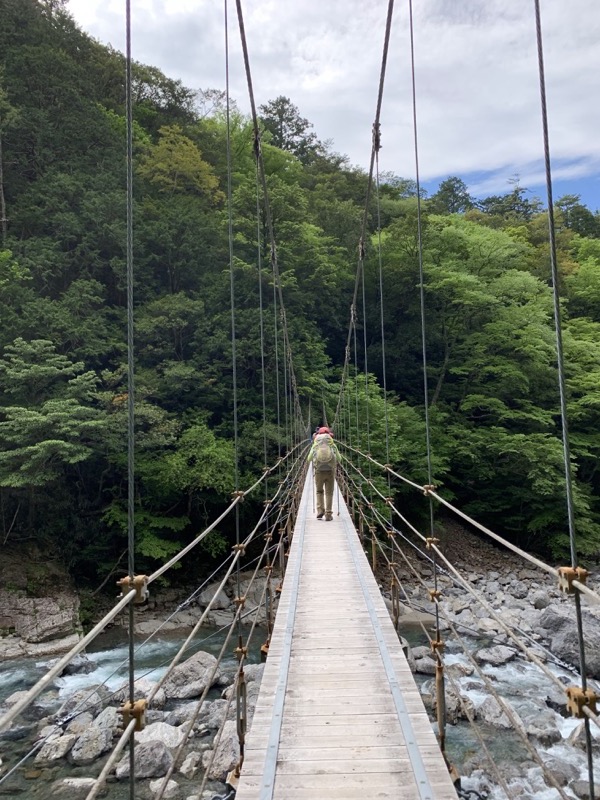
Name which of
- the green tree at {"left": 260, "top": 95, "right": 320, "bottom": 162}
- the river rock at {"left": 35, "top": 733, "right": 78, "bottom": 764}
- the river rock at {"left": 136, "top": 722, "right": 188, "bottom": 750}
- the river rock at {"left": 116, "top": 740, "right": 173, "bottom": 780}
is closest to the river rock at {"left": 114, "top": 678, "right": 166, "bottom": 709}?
the river rock at {"left": 136, "top": 722, "right": 188, "bottom": 750}

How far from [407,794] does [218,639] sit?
6952mm

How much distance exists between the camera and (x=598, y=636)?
626cm

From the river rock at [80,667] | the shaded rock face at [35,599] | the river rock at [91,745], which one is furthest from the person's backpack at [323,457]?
the shaded rock face at [35,599]

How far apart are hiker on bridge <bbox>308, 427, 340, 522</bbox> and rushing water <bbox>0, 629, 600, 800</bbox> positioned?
1446 mm

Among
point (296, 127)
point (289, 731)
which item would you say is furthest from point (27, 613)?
point (296, 127)

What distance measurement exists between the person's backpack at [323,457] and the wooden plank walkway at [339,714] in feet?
4.89

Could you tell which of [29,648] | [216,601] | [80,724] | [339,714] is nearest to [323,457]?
[339,714]

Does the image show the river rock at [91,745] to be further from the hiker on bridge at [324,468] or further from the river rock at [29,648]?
the river rock at [29,648]

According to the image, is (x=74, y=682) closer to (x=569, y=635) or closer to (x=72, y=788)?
(x=72, y=788)

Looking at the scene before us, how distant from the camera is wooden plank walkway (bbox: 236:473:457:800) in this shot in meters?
1.39

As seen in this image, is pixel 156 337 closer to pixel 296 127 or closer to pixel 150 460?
pixel 150 460

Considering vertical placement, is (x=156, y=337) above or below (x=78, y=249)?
below

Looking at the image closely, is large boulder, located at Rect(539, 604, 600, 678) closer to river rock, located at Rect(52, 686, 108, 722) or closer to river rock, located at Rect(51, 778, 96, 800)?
river rock, located at Rect(51, 778, 96, 800)

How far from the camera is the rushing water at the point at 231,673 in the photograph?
13.3 feet
